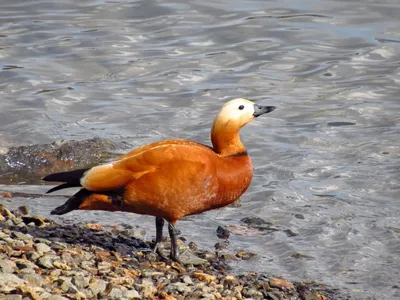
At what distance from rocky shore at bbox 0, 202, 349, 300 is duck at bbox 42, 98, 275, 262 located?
→ 326 mm

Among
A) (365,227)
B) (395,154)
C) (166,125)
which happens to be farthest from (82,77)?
(365,227)

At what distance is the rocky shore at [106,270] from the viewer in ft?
18.7

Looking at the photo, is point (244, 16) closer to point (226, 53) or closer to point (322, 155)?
point (226, 53)

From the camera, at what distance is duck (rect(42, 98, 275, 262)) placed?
6906 mm

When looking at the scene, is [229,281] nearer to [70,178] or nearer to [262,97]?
[70,178]

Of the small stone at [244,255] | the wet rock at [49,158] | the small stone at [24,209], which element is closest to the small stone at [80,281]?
the small stone at [244,255]

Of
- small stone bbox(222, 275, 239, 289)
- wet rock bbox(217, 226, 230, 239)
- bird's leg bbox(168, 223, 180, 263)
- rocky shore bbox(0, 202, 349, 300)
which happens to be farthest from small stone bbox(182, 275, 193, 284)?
A: wet rock bbox(217, 226, 230, 239)

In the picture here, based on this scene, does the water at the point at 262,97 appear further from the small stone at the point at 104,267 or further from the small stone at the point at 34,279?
the small stone at the point at 34,279

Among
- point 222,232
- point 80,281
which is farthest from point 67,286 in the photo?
point 222,232

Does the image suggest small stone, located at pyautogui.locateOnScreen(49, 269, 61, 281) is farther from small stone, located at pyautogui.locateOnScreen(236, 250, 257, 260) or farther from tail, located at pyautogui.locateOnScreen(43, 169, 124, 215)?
small stone, located at pyautogui.locateOnScreen(236, 250, 257, 260)

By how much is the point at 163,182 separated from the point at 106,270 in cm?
92

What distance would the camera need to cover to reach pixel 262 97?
12.8m

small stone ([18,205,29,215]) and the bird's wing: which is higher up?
the bird's wing

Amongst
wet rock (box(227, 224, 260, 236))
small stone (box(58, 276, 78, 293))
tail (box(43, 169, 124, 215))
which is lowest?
wet rock (box(227, 224, 260, 236))
